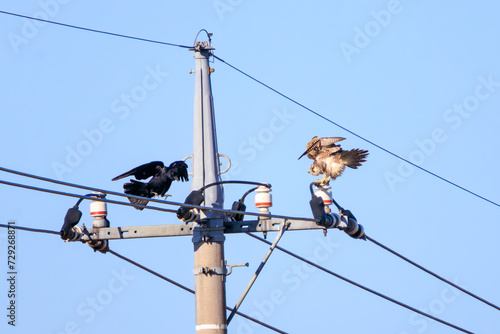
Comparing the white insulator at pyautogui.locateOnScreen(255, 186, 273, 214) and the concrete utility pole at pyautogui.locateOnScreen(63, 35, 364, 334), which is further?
the white insulator at pyautogui.locateOnScreen(255, 186, 273, 214)

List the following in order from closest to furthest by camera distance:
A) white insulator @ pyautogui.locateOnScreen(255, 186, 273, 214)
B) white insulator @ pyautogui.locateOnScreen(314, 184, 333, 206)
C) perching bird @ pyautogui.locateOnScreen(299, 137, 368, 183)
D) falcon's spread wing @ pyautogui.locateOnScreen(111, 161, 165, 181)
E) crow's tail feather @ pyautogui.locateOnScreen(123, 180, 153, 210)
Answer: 1. white insulator @ pyautogui.locateOnScreen(255, 186, 273, 214)
2. white insulator @ pyautogui.locateOnScreen(314, 184, 333, 206)
3. crow's tail feather @ pyautogui.locateOnScreen(123, 180, 153, 210)
4. falcon's spread wing @ pyautogui.locateOnScreen(111, 161, 165, 181)
5. perching bird @ pyautogui.locateOnScreen(299, 137, 368, 183)

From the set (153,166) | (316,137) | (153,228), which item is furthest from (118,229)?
(316,137)

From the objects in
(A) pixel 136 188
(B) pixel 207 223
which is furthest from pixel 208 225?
(A) pixel 136 188

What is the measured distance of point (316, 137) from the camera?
13625 millimetres

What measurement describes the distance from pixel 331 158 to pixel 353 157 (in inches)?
12.1

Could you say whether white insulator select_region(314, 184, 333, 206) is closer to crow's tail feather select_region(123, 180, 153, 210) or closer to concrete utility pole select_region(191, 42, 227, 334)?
concrete utility pole select_region(191, 42, 227, 334)

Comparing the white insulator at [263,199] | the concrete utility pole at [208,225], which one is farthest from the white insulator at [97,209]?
the white insulator at [263,199]

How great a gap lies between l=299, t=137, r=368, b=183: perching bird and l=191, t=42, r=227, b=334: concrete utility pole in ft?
6.41

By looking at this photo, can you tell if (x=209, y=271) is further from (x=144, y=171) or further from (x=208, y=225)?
(x=144, y=171)

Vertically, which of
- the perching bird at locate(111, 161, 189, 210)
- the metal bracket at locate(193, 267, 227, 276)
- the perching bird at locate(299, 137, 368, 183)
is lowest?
the metal bracket at locate(193, 267, 227, 276)

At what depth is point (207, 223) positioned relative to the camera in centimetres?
1127

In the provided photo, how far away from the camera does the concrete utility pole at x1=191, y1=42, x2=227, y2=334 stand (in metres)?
11.1

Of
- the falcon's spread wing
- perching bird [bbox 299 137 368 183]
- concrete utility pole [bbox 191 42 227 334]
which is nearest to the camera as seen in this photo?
concrete utility pole [bbox 191 42 227 334]

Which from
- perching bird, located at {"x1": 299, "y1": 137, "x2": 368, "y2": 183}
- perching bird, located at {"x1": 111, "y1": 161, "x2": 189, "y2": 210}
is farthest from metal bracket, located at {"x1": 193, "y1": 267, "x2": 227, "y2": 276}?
perching bird, located at {"x1": 299, "y1": 137, "x2": 368, "y2": 183}
